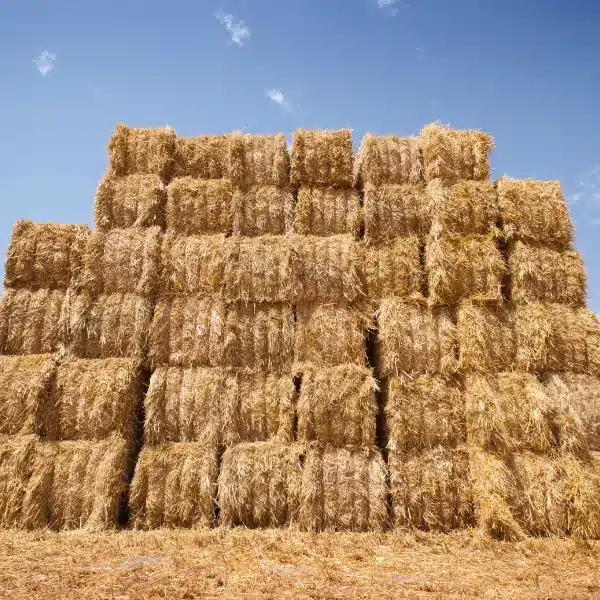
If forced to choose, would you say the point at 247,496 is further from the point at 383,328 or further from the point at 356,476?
the point at 383,328

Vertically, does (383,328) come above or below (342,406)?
above

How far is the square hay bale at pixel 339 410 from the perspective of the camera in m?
7.29

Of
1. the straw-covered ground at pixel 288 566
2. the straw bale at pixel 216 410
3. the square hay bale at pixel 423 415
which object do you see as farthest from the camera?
the straw bale at pixel 216 410

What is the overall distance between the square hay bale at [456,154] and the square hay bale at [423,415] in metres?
3.13

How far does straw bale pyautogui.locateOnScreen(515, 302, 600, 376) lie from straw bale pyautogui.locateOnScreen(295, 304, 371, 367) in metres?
2.11

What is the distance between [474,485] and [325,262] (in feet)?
11.5

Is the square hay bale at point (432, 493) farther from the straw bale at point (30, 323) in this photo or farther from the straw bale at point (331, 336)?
the straw bale at point (30, 323)

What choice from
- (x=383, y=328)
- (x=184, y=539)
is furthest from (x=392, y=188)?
(x=184, y=539)

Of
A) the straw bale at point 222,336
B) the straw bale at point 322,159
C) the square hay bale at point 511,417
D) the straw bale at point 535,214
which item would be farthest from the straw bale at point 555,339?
the straw bale at point 322,159

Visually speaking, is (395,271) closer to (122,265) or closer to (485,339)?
(485,339)

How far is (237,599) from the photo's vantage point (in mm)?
4465

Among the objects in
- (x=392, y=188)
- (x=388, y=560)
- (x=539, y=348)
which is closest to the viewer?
(x=388, y=560)

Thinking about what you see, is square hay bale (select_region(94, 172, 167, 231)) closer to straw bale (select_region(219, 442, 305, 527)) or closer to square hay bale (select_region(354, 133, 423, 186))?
square hay bale (select_region(354, 133, 423, 186))

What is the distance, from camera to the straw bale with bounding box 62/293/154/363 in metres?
7.89
